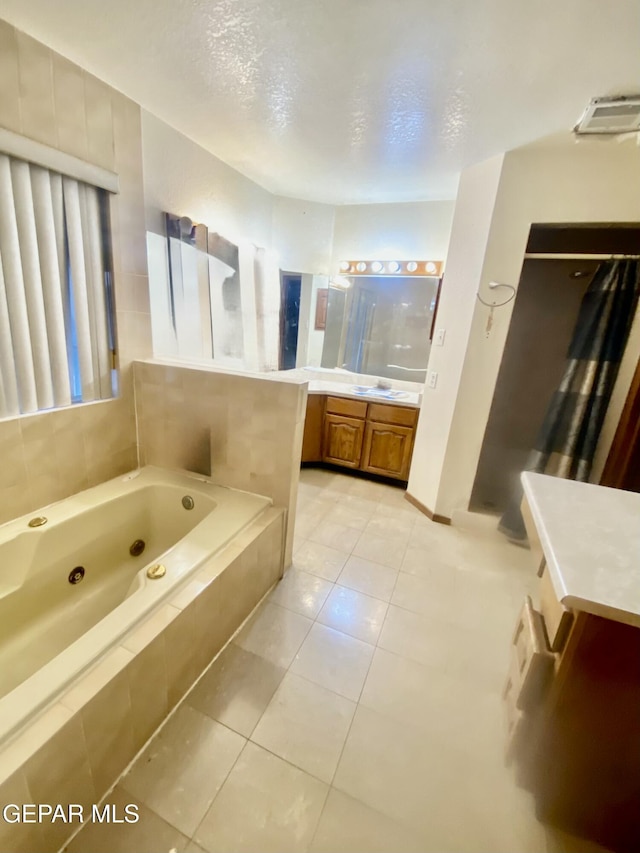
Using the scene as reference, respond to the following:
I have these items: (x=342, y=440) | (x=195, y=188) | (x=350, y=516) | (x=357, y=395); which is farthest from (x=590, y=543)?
(x=195, y=188)

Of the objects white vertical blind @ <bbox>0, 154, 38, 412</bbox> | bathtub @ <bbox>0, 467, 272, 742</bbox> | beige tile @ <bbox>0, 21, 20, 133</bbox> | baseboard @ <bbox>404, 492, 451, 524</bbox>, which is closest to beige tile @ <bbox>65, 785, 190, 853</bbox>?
bathtub @ <bbox>0, 467, 272, 742</bbox>

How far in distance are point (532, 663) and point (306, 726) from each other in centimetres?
82

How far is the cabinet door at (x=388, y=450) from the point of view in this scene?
2873 millimetres

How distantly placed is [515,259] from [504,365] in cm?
72

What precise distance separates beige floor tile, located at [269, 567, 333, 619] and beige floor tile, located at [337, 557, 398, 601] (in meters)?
0.13


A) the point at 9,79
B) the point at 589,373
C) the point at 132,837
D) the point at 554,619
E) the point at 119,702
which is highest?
the point at 9,79

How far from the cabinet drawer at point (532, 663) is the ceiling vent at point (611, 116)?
2.04m

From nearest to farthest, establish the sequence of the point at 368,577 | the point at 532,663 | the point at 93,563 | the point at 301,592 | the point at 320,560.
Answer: the point at 532,663 < the point at 93,563 < the point at 301,592 < the point at 368,577 < the point at 320,560

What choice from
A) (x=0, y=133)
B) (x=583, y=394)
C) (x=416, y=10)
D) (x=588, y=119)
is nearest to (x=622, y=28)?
(x=588, y=119)

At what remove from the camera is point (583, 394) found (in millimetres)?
2074

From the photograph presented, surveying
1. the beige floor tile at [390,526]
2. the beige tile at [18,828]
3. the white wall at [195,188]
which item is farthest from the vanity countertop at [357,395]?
the beige tile at [18,828]

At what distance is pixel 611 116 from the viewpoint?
4.98ft

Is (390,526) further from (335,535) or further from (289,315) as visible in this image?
(289,315)

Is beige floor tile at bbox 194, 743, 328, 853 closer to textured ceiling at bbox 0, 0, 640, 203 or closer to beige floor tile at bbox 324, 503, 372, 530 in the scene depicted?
beige floor tile at bbox 324, 503, 372, 530
